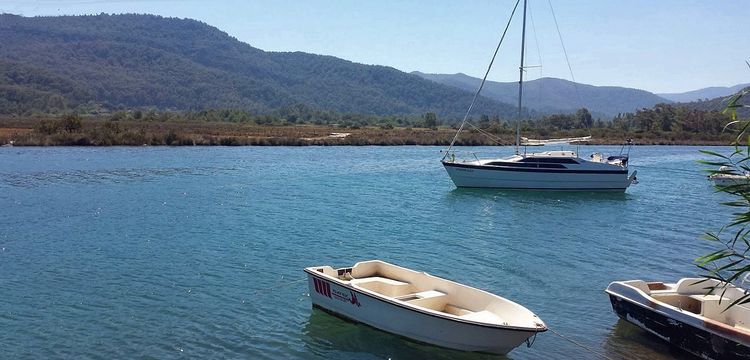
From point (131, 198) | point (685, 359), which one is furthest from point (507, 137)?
point (685, 359)

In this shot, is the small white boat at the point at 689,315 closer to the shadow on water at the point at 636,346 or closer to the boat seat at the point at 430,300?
the shadow on water at the point at 636,346

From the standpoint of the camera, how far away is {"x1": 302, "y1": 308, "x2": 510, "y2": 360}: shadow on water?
14.9 m

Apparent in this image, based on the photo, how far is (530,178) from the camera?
46938 millimetres

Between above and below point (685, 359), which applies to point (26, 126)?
above

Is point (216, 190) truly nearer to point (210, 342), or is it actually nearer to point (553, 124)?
point (210, 342)

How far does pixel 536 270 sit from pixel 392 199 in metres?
19.1

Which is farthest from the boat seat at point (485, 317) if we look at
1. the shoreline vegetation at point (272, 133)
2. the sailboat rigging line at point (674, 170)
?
the sailboat rigging line at point (674, 170)

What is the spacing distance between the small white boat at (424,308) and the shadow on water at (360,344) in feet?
0.77

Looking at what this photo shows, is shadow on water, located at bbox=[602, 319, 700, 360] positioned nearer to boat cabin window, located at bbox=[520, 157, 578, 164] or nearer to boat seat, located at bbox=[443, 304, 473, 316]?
boat seat, located at bbox=[443, 304, 473, 316]

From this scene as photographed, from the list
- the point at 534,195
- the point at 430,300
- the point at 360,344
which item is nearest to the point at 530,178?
the point at 534,195

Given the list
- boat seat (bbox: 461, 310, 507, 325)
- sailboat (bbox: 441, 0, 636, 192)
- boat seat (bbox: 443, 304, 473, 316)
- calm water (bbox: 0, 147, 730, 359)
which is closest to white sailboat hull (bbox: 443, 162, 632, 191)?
sailboat (bbox: 441, 0, 636, 192)

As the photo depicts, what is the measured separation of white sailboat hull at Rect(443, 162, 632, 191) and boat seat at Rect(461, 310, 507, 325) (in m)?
32.3

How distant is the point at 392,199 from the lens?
42.3 metres

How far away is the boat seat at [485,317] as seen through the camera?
14203 mm
